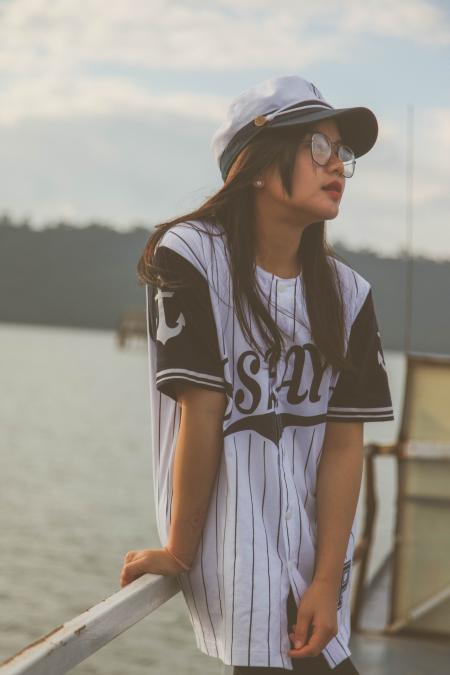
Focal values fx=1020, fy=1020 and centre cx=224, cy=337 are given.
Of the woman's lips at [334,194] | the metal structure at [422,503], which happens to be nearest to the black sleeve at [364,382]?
the woman's lips at [334,194]

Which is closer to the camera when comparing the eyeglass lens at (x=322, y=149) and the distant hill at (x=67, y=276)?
the eyeglass lens at (x=322, y=149)

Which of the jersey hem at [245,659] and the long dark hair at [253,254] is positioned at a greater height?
the long dark hair at [253,254]

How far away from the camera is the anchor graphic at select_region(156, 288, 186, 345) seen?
165 centimetres

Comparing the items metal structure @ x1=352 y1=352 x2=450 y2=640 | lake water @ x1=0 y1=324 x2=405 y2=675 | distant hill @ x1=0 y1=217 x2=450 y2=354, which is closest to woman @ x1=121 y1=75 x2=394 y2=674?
lake water @ x1=0 y1=324 x2=405 y2=675

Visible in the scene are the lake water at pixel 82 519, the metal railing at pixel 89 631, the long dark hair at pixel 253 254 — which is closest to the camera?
the metal railing at pixel 89 631

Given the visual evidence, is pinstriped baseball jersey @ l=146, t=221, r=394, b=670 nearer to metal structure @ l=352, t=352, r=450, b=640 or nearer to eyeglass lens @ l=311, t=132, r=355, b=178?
eyeglass lens @ l=311, t=132, r=355, b=178

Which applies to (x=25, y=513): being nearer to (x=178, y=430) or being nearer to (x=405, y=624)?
(x=405, y=624)

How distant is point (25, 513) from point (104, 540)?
4.06 m

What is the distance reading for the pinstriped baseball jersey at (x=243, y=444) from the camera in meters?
1.62

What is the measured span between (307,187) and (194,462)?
51 centimetres

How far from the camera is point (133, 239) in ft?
297

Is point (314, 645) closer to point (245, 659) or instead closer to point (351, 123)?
point (245, 659)

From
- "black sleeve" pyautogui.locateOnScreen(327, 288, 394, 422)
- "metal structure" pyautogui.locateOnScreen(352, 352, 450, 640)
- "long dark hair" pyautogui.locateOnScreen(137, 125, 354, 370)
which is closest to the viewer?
"long dark hair" pyautogui.locateOnScreen(137, 125, 354, 370)

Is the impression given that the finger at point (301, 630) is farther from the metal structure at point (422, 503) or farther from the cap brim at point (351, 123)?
the metal structure at point (422, 503)
